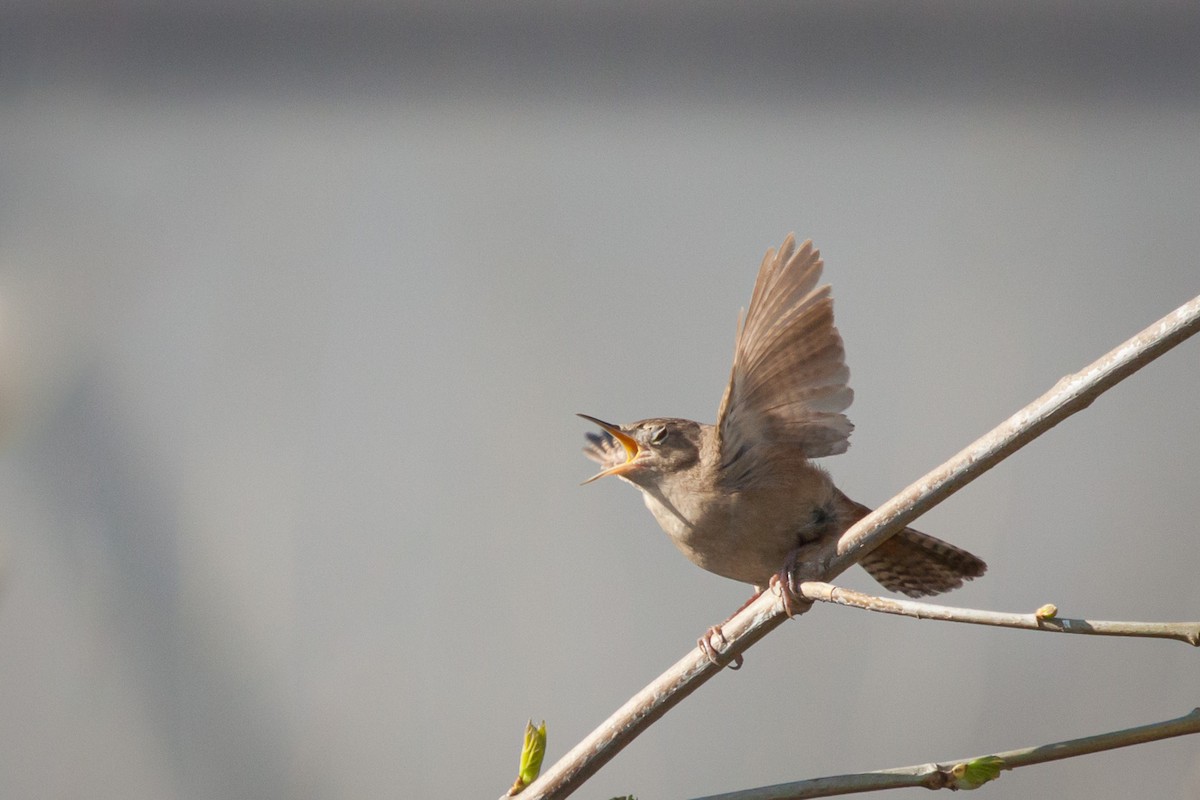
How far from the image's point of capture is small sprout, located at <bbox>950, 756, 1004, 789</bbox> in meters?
0.95

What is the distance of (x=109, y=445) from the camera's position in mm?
2475

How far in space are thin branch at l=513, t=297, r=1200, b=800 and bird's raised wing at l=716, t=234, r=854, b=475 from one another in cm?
25

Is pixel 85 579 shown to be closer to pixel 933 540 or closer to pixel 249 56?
pixel 249 56

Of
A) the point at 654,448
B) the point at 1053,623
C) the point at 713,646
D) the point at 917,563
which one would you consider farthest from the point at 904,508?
the point at 917,563

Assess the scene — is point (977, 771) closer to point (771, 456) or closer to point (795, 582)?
point (795, 582)

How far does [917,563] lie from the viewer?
1567 millimetres

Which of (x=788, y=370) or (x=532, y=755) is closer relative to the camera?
(x=532, y=755)

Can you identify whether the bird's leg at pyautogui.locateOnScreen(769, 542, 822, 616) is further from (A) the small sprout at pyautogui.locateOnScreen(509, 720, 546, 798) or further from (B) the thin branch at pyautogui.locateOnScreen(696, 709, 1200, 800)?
(A) the small sprout at pyautogui.locateOnScreen(509, 720, 546, 798)

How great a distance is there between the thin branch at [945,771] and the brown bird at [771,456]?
Result: 7.3 inches

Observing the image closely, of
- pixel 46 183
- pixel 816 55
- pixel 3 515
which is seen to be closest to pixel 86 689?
pixel 3 515

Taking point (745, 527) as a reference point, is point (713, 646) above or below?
below

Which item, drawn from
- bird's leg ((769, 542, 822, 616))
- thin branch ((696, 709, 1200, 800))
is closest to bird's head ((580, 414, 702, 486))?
bird's leg ((769, 542, 822, 616))

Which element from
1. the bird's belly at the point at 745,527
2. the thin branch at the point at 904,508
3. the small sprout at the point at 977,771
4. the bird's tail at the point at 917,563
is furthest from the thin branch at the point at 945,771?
the bird's tail at the point at 917,563

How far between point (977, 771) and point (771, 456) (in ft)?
1.66
